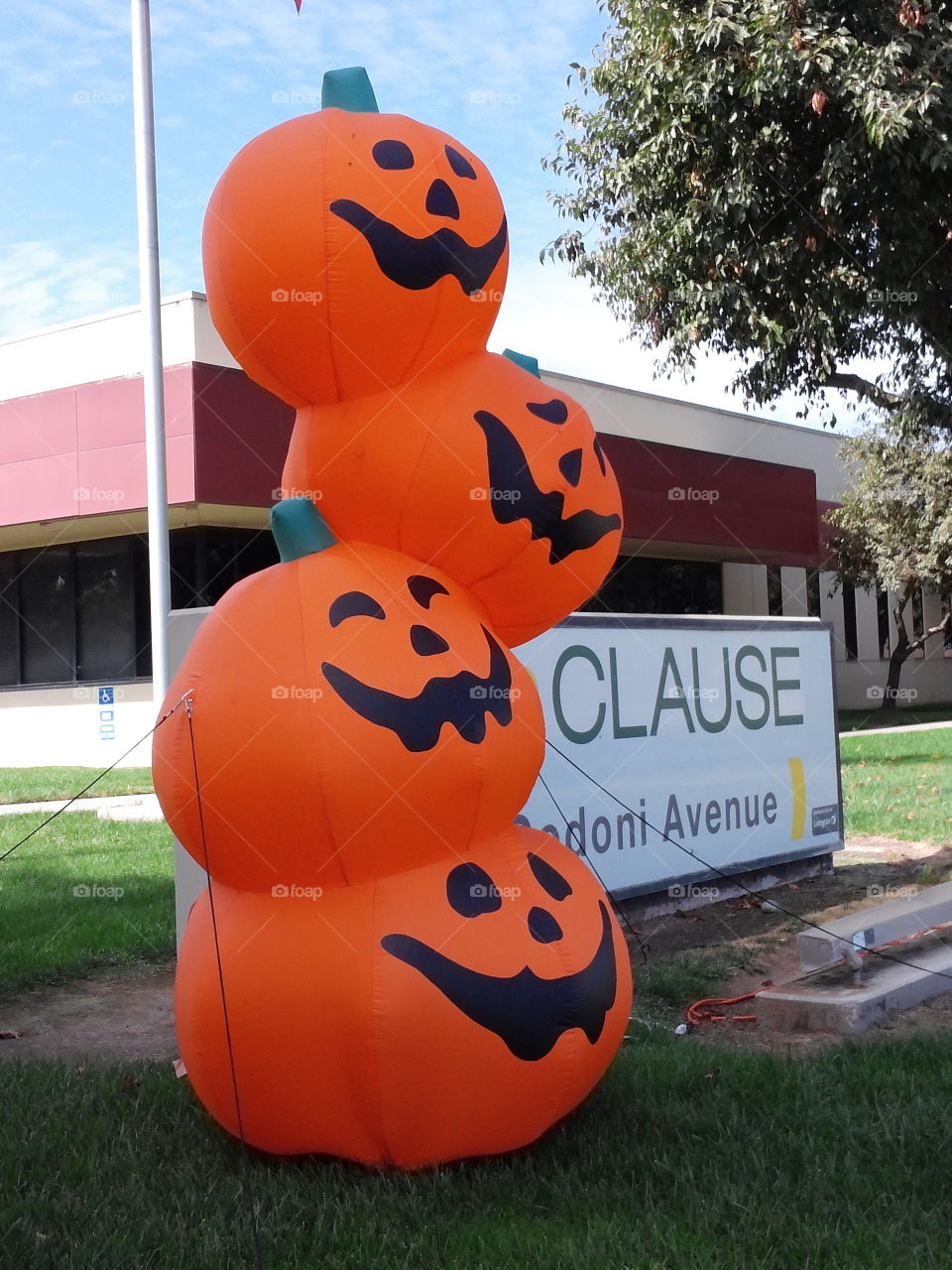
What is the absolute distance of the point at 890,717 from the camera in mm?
27453

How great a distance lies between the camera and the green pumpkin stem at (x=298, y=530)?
372 cm

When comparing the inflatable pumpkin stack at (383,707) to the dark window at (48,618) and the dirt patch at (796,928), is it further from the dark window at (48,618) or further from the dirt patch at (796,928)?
the dark window at (48,618)

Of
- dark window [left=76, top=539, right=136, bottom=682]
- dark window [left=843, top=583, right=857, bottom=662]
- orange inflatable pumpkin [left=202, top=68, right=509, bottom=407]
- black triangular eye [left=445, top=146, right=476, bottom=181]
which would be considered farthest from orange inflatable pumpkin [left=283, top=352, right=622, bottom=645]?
dark window [left=843, top=583, right=857, bottom=662]

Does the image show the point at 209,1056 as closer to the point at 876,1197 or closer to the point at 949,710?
the point at 876,1197

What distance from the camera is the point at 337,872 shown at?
11.4 ft

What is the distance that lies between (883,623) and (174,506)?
930 inches

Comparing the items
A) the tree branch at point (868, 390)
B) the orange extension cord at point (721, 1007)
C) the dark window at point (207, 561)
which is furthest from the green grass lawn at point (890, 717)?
the orange extension cord at point (721, 1007)

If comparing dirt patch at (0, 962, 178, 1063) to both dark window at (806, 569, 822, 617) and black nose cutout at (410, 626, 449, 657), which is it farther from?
dark window at (806, 569, 822, 617)

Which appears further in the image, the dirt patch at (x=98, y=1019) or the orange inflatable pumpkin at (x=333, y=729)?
the dirt patch at (x=98, y=1019)

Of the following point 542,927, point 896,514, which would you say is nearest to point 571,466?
point 542,927

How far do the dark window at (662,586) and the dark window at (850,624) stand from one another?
6.17 m

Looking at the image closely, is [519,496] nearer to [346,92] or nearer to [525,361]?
[525,361]

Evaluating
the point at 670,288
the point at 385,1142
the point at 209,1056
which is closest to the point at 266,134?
the point at 209,1056

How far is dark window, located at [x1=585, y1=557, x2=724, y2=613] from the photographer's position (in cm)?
2600
